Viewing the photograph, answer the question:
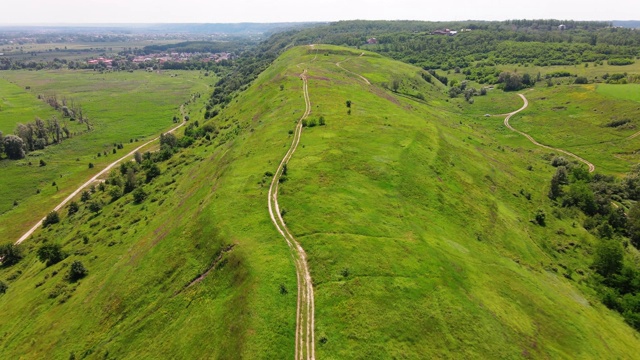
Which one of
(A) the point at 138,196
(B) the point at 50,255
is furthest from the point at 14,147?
(B) the point at 50,255

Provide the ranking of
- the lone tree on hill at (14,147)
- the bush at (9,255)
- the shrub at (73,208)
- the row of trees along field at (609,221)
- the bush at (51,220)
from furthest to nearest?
the lone tree on hill at (14,147) → the shrub at (73,208) → the bush at (51,220) → the bush at (9,255) → the row of trees along field at (609,221)

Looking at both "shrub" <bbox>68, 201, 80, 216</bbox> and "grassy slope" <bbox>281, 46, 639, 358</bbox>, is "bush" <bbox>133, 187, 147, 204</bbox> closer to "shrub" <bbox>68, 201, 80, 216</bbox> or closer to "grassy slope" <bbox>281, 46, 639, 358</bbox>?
"shrub" <bbox>68, 201, 80, 216</bbox>

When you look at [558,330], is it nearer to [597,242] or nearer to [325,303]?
[325,303]

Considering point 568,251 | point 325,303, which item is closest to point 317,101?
point 568,251

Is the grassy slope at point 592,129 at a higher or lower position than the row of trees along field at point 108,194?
higher

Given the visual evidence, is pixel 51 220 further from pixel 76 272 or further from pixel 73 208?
pixel 76 272

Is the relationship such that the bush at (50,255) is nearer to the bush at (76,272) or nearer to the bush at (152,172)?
the bush at (76,272)

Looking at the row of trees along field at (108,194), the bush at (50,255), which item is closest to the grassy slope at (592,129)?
the row of trees along field at (108,194)
